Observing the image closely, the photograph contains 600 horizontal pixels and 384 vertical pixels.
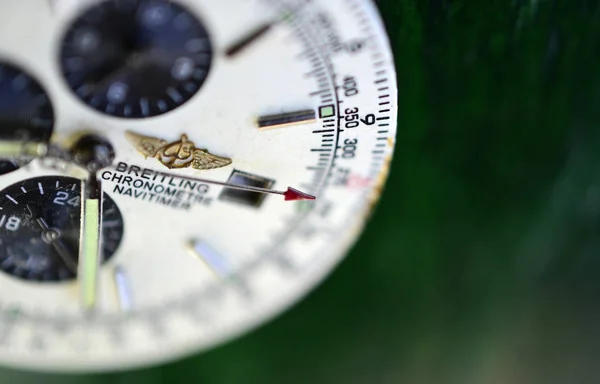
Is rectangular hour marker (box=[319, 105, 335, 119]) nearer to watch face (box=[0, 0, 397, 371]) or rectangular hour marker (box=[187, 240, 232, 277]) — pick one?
watch face (box=[0, 0, 397, 371])

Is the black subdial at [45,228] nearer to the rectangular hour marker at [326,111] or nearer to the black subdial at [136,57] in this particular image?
the black subdial at [136,57]

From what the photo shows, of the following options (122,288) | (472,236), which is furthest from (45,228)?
(472,236)

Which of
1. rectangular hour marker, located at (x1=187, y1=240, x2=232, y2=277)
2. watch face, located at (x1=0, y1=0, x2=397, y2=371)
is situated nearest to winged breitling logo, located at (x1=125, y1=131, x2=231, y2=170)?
watch face, located at (x1=0, y1=0, x2=397, y2=371)

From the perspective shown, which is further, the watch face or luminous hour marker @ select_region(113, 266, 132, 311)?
luminous hour marker @ select_region(113, 266, 132, 311)

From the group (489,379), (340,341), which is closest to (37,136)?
(340,341)

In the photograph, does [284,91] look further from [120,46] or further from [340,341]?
[340,341]

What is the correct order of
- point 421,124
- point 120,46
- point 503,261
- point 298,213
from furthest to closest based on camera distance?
point 503,261, point 421,124, point 298,213, point 120,46
